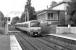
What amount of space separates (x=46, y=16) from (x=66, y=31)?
14574 mm

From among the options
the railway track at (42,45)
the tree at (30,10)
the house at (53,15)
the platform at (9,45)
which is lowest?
the railway track at (42,45)

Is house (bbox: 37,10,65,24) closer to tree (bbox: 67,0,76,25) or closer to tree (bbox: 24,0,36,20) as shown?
tree (bbox: 67,0,76,25)

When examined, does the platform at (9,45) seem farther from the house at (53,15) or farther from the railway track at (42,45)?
the house at (53,15)

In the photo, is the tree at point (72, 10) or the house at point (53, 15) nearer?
the tree at point (72, 10)

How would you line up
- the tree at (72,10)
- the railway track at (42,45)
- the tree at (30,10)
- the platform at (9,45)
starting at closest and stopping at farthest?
1. the platform at (9,45)
2. the railway track at (42,45)
3. the tree at (72,10)
4. the tree at (30,10)

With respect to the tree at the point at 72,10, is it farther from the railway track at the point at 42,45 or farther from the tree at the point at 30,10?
the tree at the point at 30,10

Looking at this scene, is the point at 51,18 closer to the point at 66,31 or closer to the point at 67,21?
the point at 67,21

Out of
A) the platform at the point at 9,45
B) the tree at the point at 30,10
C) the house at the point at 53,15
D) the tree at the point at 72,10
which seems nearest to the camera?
the platform at the point at 9,45

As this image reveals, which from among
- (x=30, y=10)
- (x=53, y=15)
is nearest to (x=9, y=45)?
(x=53, y=15)

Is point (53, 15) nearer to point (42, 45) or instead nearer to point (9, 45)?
point (42, 45)

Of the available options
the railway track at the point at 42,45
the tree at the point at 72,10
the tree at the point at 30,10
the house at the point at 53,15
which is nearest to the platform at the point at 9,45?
the railway track at the point at 42,45

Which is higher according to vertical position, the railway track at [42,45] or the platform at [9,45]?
the platform at [9,45]

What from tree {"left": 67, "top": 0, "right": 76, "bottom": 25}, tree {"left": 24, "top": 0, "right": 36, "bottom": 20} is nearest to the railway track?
tree {"left": 67, "top": 0, "right": 76, "bottom": 25}

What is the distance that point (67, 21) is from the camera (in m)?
44.5
